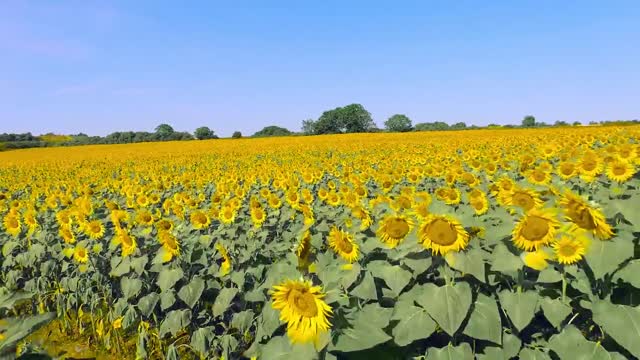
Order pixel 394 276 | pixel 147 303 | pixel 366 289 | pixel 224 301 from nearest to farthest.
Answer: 1. pixel 394 276
2. pixel 366 289
3. pixel 224 301
4. pixel 147 303

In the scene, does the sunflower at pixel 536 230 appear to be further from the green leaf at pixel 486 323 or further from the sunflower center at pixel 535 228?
the green leaf at pixel 486 323

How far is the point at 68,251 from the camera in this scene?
6223mm

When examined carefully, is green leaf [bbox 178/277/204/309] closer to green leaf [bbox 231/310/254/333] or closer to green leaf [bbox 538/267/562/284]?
green leaf [bbox 231/310/254/333]

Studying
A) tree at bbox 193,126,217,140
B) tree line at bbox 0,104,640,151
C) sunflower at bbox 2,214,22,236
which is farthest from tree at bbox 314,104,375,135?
sunflower at bbox 2,214,22,236

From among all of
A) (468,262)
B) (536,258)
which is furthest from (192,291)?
(536,258)

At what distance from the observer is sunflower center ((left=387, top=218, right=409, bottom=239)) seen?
278 cm

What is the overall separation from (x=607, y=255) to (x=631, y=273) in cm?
28

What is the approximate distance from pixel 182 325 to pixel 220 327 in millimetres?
845

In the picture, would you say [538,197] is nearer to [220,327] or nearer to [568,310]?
[568,310]

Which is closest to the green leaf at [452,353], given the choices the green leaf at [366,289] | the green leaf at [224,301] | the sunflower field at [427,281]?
the sunflower field at [427,281]

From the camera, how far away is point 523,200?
332 cm

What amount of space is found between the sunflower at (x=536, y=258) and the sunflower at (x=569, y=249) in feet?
0.27

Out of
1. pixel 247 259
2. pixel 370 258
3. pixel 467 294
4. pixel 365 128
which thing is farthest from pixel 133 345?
pixel 365 128

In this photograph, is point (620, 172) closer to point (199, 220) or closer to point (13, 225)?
point (199, 220)
